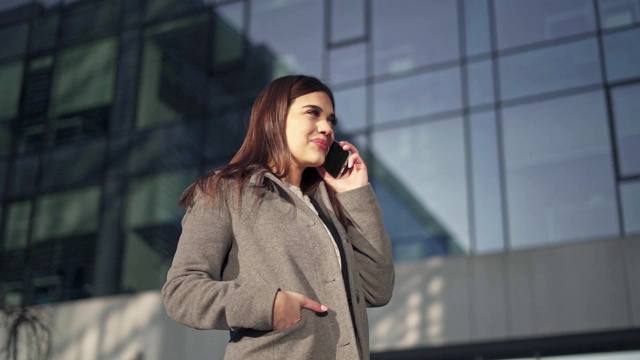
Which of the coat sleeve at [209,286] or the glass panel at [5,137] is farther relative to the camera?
the glass panel at [5,137]

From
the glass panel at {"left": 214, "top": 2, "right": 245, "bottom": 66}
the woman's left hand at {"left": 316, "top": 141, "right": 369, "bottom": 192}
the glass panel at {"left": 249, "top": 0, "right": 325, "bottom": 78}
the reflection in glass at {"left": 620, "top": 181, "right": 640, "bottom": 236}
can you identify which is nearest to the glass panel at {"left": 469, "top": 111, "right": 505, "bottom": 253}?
the reflection in glass at {"left": 620, "top": 181, "right": 640, "bottom": 236}

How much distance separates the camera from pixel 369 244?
104 inches

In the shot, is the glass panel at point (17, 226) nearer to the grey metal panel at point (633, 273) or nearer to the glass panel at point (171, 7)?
the glass panel at point (171, 7)

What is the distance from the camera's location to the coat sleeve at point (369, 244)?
2.63 meters

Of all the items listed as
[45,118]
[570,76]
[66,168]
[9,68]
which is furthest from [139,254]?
[570,76]

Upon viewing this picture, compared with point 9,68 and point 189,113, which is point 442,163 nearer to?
point 189,113

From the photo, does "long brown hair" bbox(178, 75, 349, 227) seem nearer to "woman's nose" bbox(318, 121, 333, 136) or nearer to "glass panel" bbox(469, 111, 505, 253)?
"woman's nose" bbox(318, 121, 333, 136)

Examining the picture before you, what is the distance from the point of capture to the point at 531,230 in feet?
41.1

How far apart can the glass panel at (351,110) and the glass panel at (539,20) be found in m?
1.98

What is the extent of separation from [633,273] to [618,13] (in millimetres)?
3405

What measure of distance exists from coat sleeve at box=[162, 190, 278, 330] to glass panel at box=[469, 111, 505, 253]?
1046 centimetres

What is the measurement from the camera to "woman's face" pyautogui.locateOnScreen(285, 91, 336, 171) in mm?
2619

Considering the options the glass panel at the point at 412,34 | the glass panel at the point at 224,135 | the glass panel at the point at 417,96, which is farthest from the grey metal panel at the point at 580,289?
the glass panel at the point at 224,135

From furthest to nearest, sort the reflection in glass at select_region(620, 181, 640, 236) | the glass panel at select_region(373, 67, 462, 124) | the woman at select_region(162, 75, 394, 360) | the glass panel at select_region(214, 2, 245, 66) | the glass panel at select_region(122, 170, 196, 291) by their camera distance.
Answer: the glass panel at select_region(214, 2, 245, 66)
the glass panel at select_region(122, 170, 196, 291)
the glass panel at select_region(373, 67, 462, 124)
the reflection in glass at select_region(620, 181, 640, 236)
the woman at select_region(162, 75, 394, 360)
